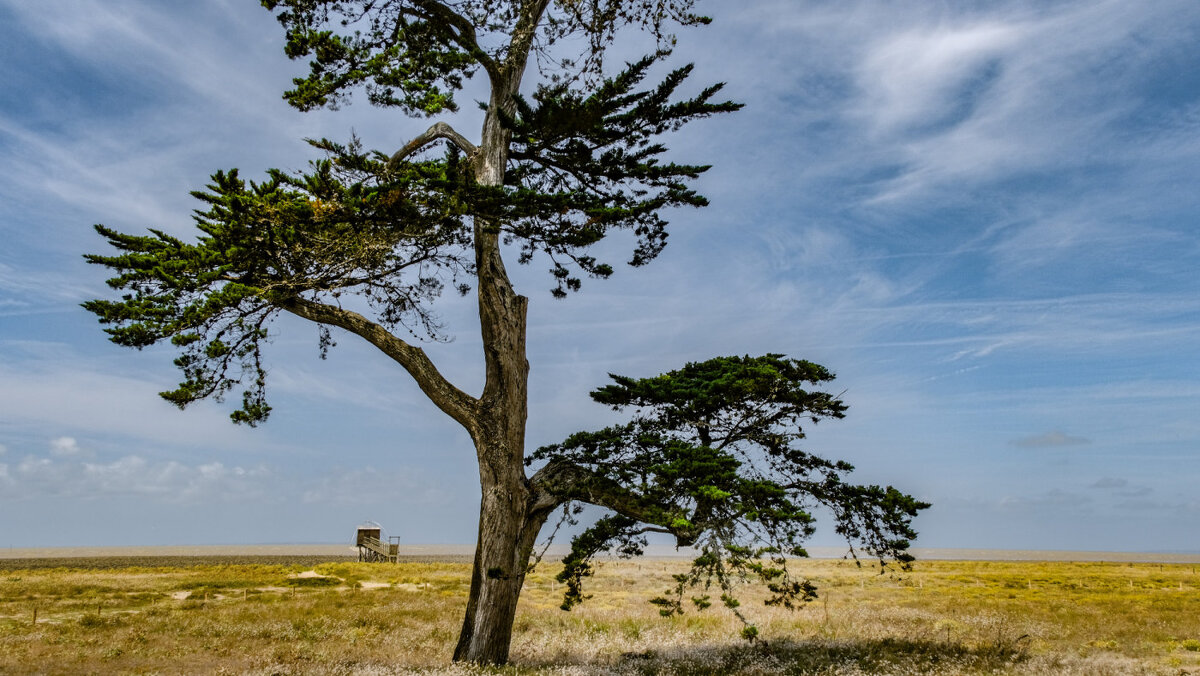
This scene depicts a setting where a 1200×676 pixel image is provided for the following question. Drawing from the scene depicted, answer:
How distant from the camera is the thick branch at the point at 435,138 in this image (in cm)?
1351

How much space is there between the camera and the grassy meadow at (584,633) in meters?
13.5

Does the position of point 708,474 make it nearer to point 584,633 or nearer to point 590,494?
point 590,494

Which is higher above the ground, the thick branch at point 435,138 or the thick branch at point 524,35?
the thick branch at point 524,35

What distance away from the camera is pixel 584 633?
18.7 meters

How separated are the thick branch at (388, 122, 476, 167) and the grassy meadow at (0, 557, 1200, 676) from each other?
9.63 metres

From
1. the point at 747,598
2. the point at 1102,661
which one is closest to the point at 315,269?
the point at 1102,661

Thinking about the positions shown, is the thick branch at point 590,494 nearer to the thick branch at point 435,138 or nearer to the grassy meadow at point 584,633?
the grassy meadow at point 584,633

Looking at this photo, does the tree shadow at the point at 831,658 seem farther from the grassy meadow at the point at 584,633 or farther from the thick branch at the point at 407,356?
the thick branch at the point at 407,356

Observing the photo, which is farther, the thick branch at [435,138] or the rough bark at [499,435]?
the thick branch at [435,138]

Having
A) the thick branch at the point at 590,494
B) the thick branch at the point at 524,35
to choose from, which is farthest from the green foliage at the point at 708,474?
the thick branch at the point at 524,35

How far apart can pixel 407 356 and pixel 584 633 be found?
413 inches

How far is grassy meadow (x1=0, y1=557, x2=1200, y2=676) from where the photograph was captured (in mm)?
13453

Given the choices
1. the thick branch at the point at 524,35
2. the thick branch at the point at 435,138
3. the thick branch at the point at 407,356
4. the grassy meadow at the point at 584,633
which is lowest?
the grassy meadow at the point at 584,633

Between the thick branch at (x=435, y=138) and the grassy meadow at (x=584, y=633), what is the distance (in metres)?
9.63
